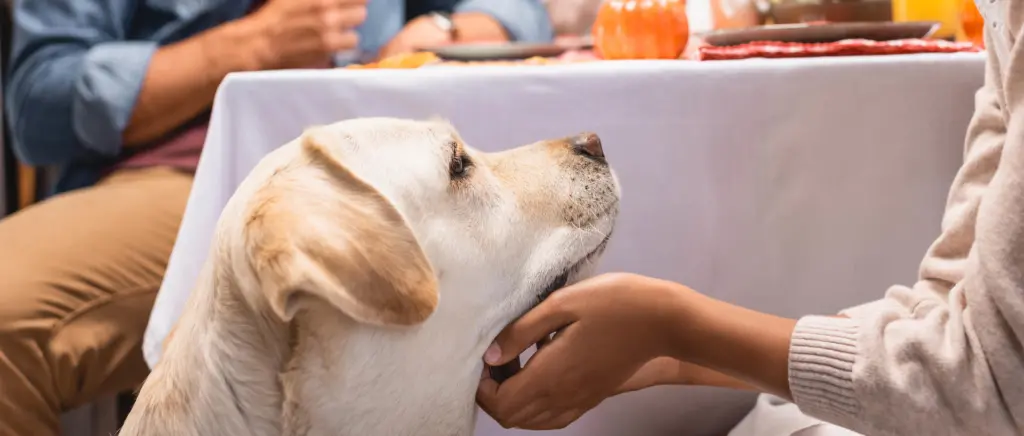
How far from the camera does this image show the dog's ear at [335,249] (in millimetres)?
638

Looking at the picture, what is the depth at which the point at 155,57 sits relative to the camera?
136 cm

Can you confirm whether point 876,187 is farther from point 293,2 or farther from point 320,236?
point 293,2

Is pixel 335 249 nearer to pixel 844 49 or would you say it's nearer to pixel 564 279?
pixel 564 279

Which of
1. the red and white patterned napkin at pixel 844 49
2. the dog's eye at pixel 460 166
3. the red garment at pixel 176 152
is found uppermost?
the red and white patterned napkin at pixel 844 49

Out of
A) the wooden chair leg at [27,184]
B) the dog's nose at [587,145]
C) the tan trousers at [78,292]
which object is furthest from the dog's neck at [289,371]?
the wooden chair leg at [27,184]

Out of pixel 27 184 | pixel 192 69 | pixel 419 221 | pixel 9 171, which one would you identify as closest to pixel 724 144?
pixel 419 221

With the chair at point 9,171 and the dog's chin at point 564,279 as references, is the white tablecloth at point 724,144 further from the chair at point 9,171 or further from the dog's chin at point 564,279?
the chair at point 9,171

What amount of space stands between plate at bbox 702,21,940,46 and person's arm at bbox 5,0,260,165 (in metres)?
0.74

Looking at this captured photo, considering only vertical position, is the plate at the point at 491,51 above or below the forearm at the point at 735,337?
above

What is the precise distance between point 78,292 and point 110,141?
29cm

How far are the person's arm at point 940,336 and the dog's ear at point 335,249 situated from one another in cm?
30

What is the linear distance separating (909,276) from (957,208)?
20 cm

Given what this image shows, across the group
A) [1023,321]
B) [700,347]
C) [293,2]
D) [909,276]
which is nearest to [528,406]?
[700,347]

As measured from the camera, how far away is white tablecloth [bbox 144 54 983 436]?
101 centimetres
